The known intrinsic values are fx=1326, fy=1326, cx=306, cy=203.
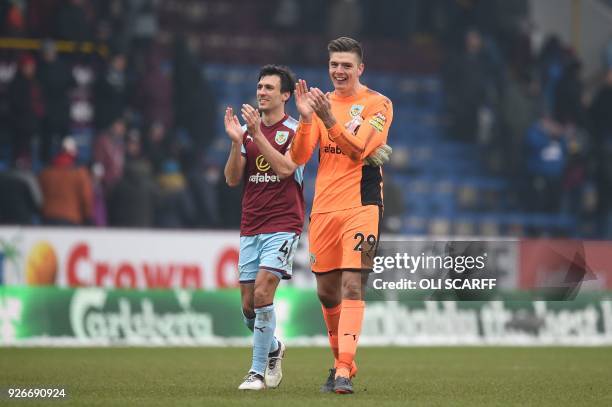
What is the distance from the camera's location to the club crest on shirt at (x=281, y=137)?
391 inches

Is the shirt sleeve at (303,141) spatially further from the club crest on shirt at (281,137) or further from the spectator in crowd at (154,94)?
the spectator in crowd at (154,94)

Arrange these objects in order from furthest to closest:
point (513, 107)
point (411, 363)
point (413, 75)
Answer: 1. point (413, 75)
2. point (513, 107)
3. point (411, 363)

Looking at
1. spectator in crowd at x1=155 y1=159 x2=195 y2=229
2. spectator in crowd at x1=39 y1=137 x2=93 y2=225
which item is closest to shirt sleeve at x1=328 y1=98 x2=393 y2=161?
spectator in crowd at x1=39 y1=137 x2=93 y2=225

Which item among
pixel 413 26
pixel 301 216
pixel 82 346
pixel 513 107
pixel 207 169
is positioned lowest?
pixel 82 346

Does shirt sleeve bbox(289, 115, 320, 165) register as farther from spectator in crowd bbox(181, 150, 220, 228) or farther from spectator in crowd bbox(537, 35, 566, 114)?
spectator in crowd bbox(537, 35, 566, 114)

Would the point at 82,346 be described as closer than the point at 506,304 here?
Yes

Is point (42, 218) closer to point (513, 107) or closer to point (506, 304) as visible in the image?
point (506, 304)

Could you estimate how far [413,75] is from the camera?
27000mm

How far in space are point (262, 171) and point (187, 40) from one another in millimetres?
13616

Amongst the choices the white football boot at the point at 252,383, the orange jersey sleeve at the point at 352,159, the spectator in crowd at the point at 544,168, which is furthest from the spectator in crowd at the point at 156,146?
the white football boot at the point at 252,383

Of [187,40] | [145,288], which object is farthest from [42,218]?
[187,40]

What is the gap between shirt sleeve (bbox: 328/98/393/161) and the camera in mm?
9211

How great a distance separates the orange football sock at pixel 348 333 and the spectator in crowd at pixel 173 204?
11941 mm

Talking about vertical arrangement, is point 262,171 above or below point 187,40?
below
